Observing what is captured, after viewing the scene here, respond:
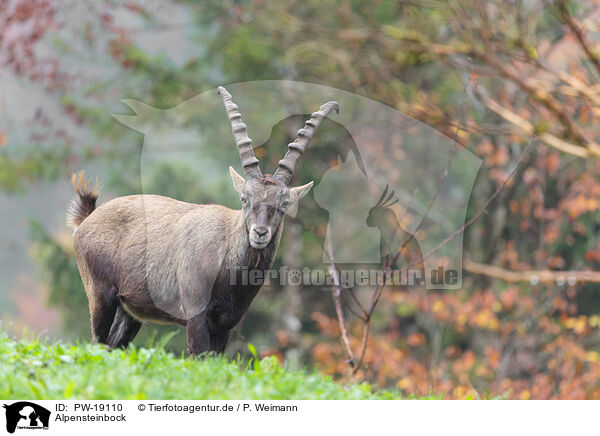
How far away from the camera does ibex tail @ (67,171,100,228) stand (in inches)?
211

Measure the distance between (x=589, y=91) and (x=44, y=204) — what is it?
23880 millimetres

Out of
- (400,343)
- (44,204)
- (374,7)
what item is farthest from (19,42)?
(44,204)

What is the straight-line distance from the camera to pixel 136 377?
172 inches

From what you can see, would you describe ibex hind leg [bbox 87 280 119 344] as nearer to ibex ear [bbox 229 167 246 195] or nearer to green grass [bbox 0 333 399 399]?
green grass [bbox 0 333 399 399]

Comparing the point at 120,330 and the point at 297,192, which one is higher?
the point at 297,192

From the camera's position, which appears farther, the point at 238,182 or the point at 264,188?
the point at 238,182

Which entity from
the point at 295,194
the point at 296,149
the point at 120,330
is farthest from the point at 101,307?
the point at 296,149

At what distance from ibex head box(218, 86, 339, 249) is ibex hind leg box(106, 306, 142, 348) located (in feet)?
4.62

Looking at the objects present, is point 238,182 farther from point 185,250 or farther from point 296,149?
point 185,250

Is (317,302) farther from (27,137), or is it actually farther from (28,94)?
(28,94)
